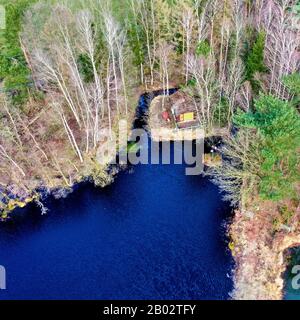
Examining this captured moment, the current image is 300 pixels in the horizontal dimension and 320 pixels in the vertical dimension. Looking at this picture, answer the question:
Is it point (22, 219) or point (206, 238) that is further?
point (22, 219)

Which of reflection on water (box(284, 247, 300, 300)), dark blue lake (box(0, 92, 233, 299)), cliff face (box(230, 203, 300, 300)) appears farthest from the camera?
dark blue lake (box(0, 92, 233, 299))

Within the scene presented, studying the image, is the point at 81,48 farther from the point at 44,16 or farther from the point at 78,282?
the point at 78,282

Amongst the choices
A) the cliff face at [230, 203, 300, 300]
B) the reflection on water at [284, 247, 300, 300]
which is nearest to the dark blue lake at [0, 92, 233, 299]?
the cliff face at [230, 203, 300, 300]

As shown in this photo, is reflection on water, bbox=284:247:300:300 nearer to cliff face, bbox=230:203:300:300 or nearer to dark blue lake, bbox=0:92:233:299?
cliff face, bbox=230:203:300:300

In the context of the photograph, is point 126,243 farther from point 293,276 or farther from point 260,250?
point 293,276

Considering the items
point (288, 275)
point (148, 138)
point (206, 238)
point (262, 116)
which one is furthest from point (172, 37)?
point (288, 275)

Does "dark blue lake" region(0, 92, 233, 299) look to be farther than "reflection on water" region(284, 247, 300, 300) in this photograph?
Yes

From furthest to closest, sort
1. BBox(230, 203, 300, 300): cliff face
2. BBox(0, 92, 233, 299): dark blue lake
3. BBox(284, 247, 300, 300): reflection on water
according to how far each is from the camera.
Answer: BBox(0, 92, 233, 299): dark blue lake, BBox(230, 203, 300, 300): cliff face, BBox(284, 247, 300, 300): reflection on water
